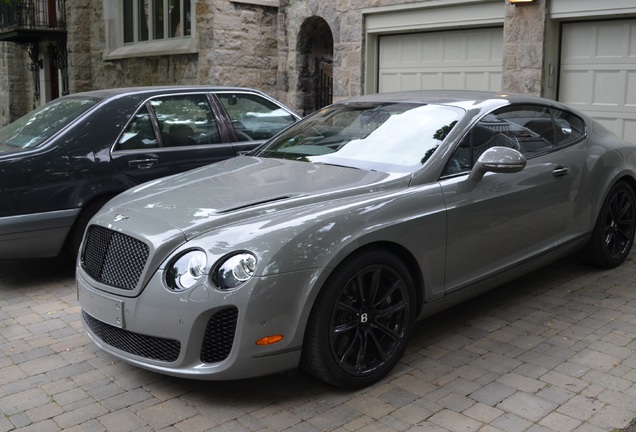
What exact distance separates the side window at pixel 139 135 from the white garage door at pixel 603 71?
583cm

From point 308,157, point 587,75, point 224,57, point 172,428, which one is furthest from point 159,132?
point 224,57

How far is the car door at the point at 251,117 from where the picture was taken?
23.0ft

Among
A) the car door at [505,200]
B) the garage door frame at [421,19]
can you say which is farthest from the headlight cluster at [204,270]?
the garage door frame at [421,19]

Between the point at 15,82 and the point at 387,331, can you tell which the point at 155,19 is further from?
the point at 387,331

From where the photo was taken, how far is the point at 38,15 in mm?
19141

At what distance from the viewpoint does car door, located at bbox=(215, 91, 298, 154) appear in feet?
23.0

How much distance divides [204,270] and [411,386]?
4.51 feet

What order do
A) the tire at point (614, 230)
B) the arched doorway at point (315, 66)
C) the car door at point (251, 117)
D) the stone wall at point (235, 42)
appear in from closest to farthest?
1. the tire at point (614, 230)
2. the car door at point (251, 117)
3. the stone wall at point (235, 42)
4. the arched doorway at point (315, 66)

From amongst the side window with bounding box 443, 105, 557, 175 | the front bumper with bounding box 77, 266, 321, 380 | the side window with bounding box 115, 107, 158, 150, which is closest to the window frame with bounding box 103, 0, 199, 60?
the side window with bounding box 115, 107, 158, 150

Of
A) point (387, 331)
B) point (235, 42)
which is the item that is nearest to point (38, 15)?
point (235, 42)

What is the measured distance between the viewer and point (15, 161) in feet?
18.5

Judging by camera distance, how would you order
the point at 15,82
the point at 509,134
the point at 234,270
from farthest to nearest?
the point at 15,82 → the point at 509,134 → the point at 234,270

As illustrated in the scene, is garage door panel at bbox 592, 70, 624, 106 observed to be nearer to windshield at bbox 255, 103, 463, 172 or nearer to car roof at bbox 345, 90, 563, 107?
car roof at bbox 345, 90, 563, 107

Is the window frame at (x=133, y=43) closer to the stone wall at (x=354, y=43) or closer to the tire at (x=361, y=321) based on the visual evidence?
the stone wall at (x=354, y=43)
